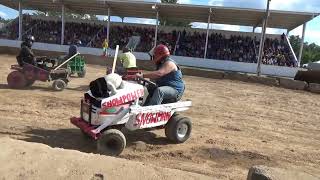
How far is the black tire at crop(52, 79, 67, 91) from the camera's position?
43.9 feet

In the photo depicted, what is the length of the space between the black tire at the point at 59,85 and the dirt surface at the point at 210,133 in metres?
0.23

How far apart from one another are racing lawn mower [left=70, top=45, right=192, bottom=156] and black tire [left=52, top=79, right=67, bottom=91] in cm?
614

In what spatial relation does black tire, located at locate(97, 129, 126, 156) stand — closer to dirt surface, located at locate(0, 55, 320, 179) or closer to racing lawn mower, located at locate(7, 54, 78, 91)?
dirt surface, located at locate(0, 55, 320, 179)

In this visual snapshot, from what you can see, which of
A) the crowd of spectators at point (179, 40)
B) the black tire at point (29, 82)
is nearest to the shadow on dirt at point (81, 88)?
the black tire at point (29, 82)

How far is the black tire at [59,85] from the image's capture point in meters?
13.4

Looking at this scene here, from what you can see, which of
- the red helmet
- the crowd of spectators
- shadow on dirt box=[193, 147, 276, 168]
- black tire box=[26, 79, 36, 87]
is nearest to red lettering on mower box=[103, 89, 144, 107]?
the red helmet

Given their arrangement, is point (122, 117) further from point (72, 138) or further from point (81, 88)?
point (81, 88)

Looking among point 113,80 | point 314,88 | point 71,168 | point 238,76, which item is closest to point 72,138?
point 113,80

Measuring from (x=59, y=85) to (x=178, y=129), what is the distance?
21.3 ft

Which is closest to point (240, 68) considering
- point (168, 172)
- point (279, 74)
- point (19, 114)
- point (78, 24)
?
point (279, 74)

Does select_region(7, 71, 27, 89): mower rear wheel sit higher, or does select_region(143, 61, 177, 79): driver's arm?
select_region(143, 61, 177, 79): driver's arm

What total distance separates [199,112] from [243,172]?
5.05 meters

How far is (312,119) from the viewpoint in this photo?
1195 cm

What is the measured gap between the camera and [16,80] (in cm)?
1317
